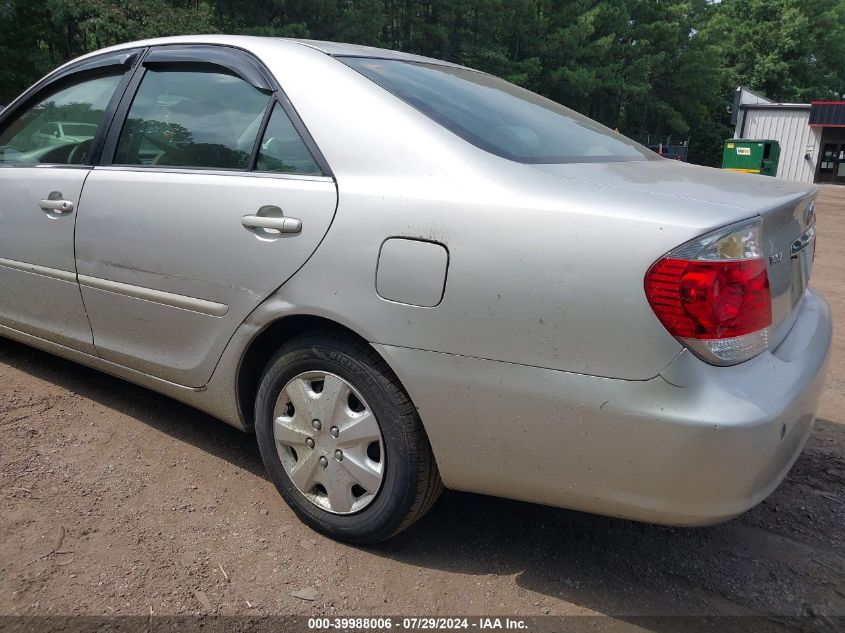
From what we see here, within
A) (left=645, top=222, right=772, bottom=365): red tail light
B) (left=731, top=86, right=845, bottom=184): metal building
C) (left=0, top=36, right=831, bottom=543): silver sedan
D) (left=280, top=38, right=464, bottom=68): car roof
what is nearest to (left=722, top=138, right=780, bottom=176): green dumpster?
(left=731, top=86, right=845, bottom=184): metal building

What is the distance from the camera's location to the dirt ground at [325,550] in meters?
2.10

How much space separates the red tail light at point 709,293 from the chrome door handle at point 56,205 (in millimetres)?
2374

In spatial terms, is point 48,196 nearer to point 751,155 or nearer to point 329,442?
point 329,442

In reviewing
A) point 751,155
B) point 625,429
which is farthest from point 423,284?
point 751,155

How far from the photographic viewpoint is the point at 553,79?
36.2 m

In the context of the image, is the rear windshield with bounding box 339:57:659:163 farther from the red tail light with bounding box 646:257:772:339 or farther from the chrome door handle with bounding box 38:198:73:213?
the chrome door handle with bounding box 38:198:73:213

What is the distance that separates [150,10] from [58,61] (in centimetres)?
401

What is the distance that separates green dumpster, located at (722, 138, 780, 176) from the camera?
25281mm

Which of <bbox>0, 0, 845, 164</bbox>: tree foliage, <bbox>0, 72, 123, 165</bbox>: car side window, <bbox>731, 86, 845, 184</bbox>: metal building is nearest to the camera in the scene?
<bbox>0, 72, 123, 165</bbox>: car side window

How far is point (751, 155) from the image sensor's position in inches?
1004

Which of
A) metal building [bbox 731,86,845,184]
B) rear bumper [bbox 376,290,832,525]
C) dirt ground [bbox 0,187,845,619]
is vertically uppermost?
rear bumper [bbox 376,290,832,525]

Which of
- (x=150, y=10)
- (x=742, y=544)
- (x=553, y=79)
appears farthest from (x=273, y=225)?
(x=553, y=79)

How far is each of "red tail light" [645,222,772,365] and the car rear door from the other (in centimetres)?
101

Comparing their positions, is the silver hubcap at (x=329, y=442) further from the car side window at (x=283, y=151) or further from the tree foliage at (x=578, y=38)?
the tree foliage at (x=578, y=38)
